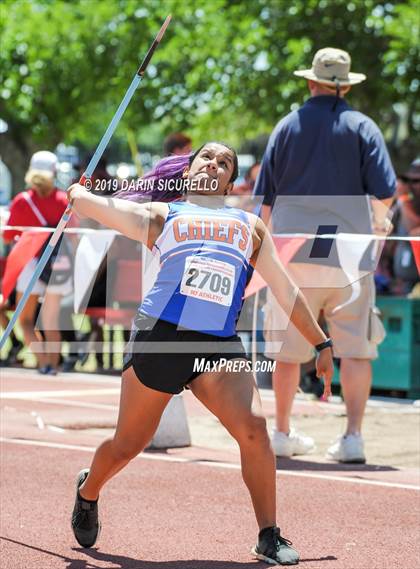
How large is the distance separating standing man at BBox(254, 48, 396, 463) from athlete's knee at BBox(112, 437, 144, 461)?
2.60 metres

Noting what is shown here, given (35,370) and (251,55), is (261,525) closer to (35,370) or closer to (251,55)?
(35,370)

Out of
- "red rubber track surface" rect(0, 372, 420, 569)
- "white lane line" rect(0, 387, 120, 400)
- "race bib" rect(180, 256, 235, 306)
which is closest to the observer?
"race bib" rect(180, 256, 235, 306)

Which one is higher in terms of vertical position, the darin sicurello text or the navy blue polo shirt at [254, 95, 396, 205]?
the navy blue polo shirt at [254, 95, 396, 205]

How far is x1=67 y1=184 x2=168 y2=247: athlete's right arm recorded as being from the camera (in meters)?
5.32

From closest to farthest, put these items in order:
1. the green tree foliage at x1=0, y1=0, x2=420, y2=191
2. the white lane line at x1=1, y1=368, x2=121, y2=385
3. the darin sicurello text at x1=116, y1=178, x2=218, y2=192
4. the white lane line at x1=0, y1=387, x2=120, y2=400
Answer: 1. the darin sicurello text at x1=116, y1=178, x2=218, y2=192
2. the white lane line at x1=0, y1=387, x2=120, y2=400
3. the white lane line at x1=1, y1=368, x2=121, y2=385
4. the green tree foliage at x1=0, y1=0, x2=420, y2=191

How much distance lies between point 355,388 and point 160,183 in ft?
9.00

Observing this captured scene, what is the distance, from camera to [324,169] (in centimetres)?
799

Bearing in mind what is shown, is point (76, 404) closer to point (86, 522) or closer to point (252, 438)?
point (86, 522)

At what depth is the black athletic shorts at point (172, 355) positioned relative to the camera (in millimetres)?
5473

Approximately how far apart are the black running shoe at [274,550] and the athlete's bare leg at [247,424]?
0.14ft

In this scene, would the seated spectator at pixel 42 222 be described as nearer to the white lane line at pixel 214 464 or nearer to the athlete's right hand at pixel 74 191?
the white lane line at pixel 214 464

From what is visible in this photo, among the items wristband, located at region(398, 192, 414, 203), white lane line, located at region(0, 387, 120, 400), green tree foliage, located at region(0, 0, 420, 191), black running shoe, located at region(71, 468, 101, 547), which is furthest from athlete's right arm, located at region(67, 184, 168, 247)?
green tree foliage, located at region(0, 0, 420, 191)

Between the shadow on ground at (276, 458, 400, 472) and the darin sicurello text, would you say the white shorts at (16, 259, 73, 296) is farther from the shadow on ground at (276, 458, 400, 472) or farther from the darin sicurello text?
the darin sicurello text

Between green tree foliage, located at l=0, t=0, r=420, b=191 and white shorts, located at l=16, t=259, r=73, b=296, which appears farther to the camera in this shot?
green tree foliage, located at l=0, t=0, r=420, b=191
